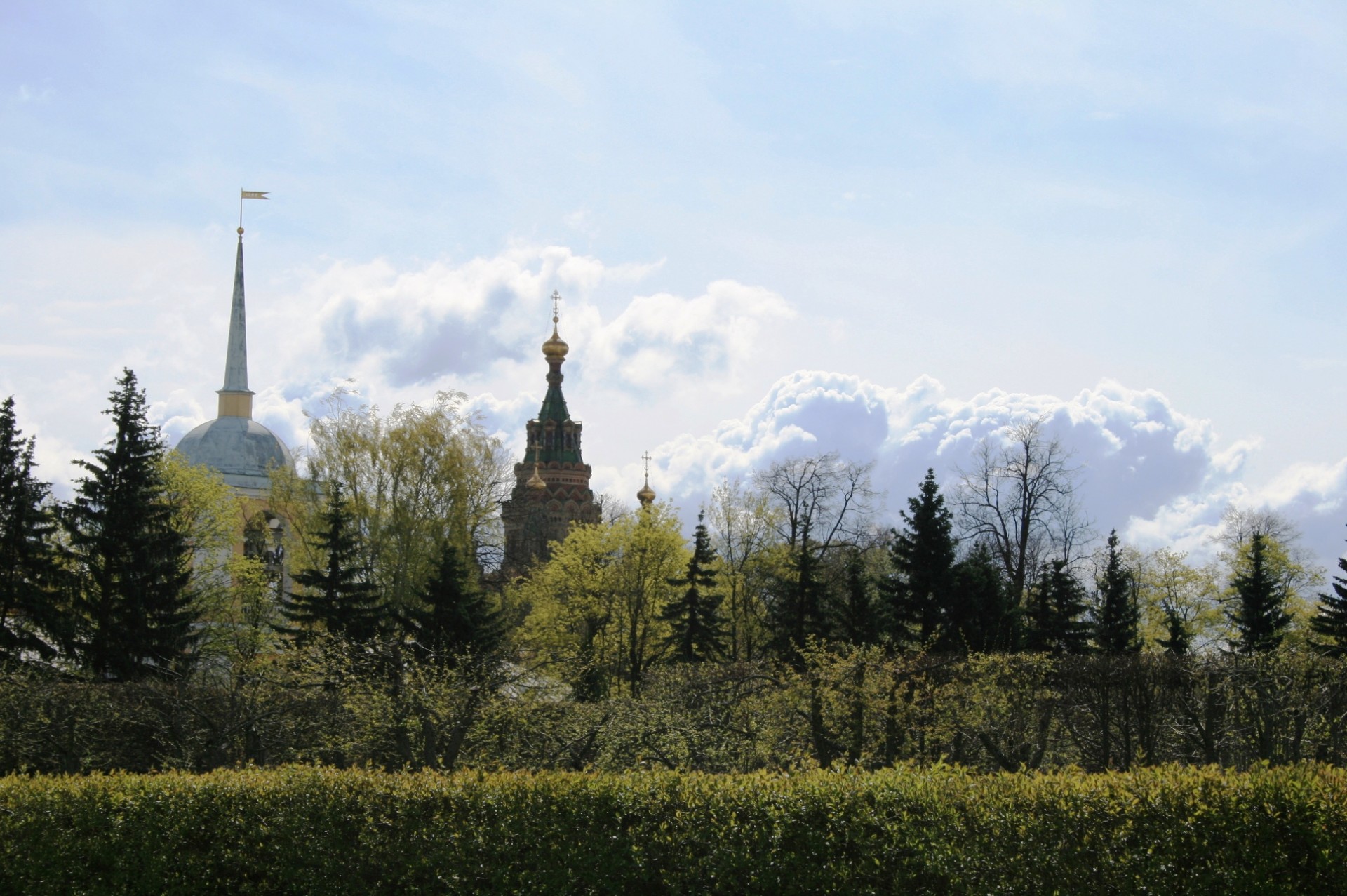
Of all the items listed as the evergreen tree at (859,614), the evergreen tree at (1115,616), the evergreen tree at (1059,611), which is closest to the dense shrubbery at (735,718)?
the evergreen tree at (859,614)

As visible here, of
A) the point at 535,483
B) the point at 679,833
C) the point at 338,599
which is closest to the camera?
the point at 679,833

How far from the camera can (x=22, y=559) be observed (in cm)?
2445

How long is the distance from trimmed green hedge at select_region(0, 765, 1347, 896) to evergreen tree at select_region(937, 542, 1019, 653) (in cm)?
2002

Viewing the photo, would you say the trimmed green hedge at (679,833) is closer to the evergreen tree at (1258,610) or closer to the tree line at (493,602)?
the tree line at (493,602)

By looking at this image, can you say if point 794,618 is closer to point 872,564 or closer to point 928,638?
point 928,638

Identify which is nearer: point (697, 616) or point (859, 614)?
point (859, 614)

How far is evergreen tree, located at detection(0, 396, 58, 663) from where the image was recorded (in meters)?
24.1

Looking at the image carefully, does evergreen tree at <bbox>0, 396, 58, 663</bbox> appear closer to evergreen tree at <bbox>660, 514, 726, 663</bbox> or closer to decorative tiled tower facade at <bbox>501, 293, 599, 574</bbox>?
evergreen tree at <bbox>660, 514, 726, 663</bbox>

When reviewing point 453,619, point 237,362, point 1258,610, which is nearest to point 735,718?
point 453,619

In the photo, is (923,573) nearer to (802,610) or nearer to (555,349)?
(802,610)

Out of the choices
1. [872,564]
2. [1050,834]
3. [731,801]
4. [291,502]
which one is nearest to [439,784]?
[731,801]

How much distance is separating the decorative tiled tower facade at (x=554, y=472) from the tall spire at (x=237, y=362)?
612 inches

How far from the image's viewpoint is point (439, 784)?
1096 centimetres

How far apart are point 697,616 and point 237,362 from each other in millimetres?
37046
